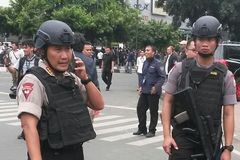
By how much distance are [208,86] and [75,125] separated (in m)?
1.27

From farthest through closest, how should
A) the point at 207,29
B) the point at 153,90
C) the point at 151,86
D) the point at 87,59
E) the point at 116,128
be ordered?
the point at 116,128
the point at 151,86
the point at 153,90
the point at 87,59
the point at 207,29

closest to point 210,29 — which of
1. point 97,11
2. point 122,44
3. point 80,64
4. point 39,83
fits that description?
point 80,64

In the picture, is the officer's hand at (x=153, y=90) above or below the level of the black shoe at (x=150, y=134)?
above

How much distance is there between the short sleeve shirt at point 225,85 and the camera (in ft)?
13.4

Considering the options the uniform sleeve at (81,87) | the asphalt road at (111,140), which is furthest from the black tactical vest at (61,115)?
the asphalt road at (111,140)

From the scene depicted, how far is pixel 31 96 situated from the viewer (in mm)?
3113

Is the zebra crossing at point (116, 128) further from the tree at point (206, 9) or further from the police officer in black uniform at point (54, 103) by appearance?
the tree at point (206, 9)

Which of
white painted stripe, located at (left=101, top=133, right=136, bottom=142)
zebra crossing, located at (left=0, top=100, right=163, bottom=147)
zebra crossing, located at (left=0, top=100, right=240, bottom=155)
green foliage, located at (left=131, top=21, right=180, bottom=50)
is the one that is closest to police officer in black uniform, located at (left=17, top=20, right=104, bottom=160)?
zebra crossing, located at (left=0, top=100, right=240, bottom=155)

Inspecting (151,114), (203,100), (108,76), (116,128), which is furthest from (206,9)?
(203,100)

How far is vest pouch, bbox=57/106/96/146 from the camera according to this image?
314cm

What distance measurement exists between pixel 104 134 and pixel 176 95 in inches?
242

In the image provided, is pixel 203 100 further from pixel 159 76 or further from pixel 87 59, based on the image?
pixel 159 76

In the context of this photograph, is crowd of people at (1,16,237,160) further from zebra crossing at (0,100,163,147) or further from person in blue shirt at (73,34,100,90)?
zebra crossing at (0,100,163,147)

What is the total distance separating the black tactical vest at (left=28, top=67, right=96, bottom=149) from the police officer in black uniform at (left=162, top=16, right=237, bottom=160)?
1003mm
